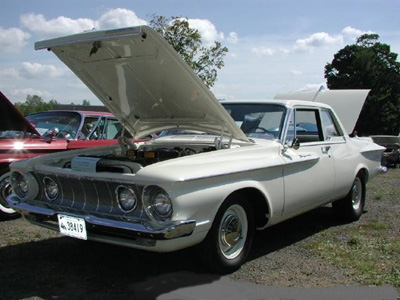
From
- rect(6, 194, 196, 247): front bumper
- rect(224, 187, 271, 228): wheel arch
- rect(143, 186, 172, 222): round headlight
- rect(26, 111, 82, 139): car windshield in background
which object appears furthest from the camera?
rect(26, 111, 82, 139): car windshield in background

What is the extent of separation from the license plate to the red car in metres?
1.10

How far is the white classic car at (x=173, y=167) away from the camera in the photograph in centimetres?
329

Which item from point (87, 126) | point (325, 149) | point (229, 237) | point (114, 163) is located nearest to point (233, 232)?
point (229, 237)

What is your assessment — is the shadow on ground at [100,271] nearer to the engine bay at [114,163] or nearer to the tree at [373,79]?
the engine bay at [114,163]

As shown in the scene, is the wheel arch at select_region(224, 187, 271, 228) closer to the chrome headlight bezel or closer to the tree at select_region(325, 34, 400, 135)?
the chrome headlight bezel

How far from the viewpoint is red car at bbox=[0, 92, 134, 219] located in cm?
554

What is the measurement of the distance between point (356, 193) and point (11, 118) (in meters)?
4.71

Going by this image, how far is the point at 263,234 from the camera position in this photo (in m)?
5.18

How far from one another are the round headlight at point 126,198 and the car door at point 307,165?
1605 millimetres

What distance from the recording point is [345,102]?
29.0 feet

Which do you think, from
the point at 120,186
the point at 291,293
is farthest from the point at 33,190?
the point at 291,293

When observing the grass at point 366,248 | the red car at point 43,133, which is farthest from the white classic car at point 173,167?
the red car at point 43,133

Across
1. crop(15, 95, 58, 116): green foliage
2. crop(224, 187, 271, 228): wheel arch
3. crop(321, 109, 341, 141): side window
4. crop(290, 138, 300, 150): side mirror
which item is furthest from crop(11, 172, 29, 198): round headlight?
crop(15, 95, 58, 116): green foliage

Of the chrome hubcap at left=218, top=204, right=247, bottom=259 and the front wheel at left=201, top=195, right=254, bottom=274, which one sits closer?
the front wheel at left=201, top=195, right=254, bottom=274
